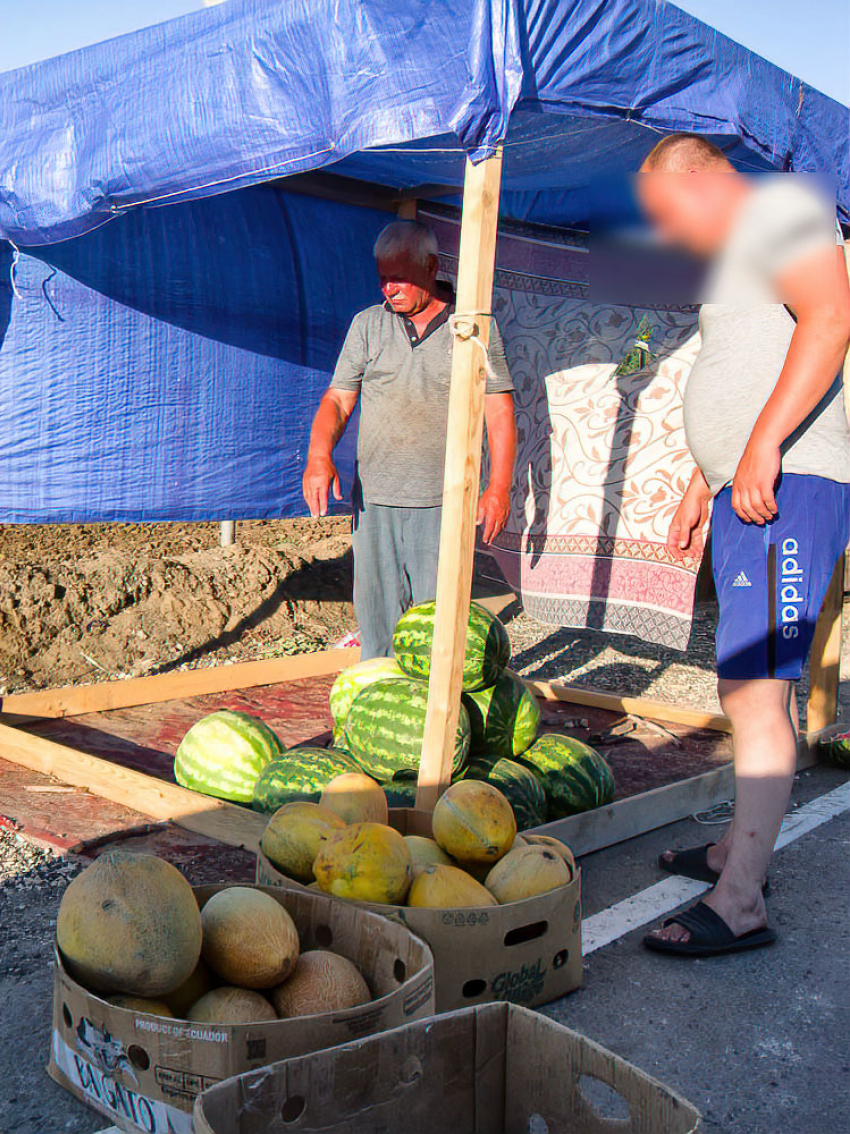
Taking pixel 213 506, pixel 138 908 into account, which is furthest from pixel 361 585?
pixel 138 908

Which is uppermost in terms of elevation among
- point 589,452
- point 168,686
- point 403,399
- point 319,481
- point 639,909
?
point 403,399

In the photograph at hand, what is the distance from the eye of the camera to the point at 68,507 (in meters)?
5.18

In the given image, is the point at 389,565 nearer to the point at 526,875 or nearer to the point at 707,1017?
the point at 526,875

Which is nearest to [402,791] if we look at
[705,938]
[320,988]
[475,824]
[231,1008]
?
[475,824]

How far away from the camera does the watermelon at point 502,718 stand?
3.66m

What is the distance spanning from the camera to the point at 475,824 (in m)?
2.61

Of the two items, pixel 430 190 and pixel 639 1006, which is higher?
pixel 430 190

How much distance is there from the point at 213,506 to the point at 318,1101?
432 centimetres

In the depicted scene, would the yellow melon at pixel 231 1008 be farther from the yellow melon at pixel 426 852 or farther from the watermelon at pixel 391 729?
the watermelon at pixel 391 729

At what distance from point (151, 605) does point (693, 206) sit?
506 centimetres

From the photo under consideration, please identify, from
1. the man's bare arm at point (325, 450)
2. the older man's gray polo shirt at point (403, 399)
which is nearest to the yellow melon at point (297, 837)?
the man's bare arm at point (325, 450)

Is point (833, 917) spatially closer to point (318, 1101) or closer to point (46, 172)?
point (318, 1101)

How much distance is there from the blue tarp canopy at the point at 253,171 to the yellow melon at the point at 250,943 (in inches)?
83.4

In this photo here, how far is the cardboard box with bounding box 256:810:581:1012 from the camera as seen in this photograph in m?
2.32
